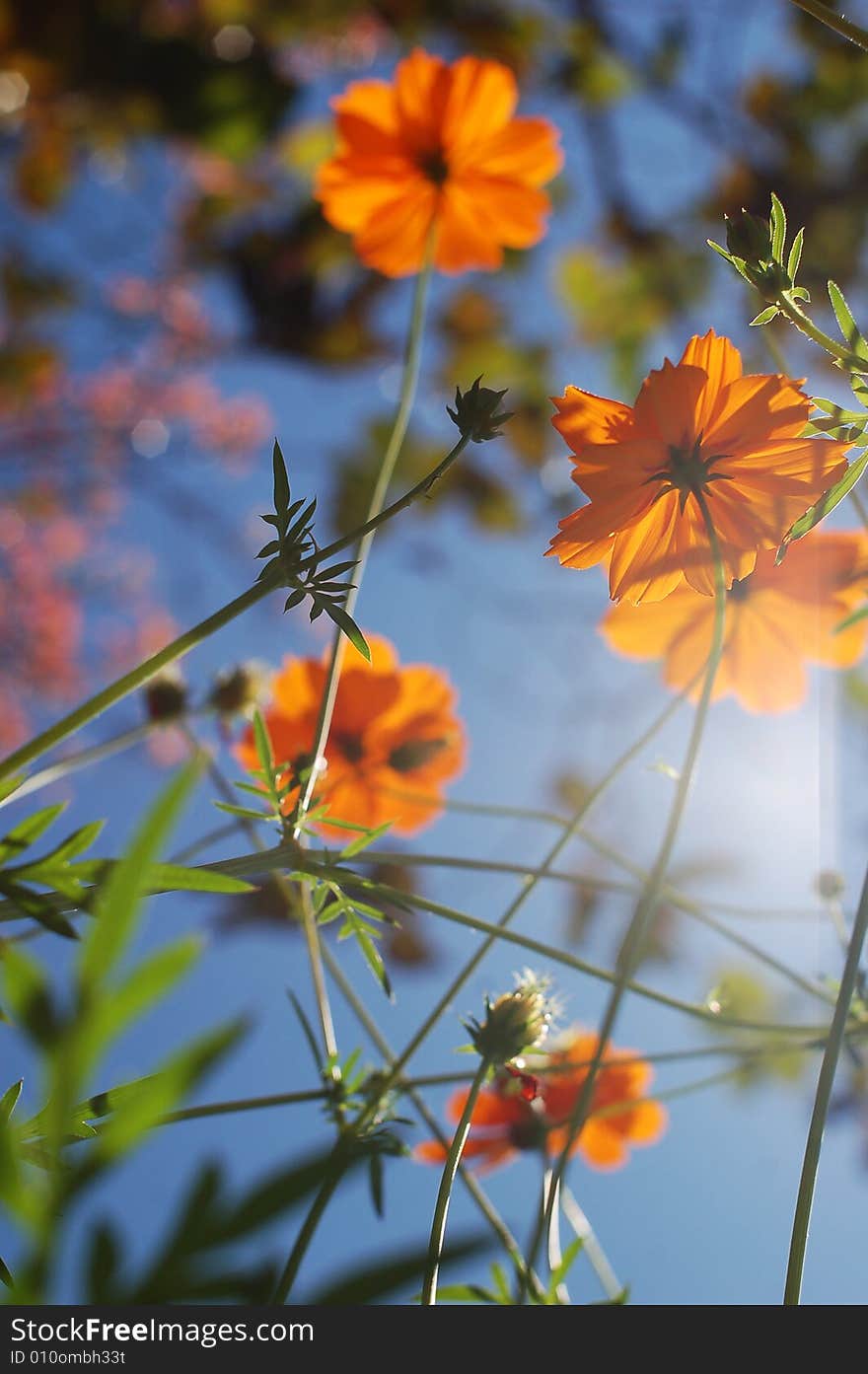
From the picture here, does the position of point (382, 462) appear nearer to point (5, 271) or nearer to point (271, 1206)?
point (271, 1206)

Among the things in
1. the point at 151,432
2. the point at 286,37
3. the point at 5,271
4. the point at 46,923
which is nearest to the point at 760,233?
the point at 46,923

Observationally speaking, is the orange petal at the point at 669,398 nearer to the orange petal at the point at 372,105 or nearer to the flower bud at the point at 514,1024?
the flower bud at the point at 514,1024

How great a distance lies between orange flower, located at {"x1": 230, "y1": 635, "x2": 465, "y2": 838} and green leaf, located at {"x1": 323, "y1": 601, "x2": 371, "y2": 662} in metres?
0.28

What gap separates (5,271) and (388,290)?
3.99 ft

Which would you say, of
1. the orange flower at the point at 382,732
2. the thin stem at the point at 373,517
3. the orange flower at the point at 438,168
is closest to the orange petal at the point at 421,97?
the orange flower at the point at 438,168

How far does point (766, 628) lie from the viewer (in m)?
0.52

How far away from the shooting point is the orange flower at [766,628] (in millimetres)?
455

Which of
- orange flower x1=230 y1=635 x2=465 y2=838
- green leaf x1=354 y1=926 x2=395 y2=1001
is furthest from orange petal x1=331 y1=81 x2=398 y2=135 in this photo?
green leaf x1=354 y1=926 x2=395 y2=1001

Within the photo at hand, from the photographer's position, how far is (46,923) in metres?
0.23

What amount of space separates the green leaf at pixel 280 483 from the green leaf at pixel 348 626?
35 mm

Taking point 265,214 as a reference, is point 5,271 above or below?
below

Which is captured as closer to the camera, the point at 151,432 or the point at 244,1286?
the point at 244,1286

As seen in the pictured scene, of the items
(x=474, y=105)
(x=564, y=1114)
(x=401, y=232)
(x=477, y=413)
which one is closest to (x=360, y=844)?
(x=477, y=413)

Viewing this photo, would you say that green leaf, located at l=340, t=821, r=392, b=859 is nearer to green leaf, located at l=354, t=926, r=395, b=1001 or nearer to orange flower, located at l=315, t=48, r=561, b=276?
green leaf, located at l=354, t=926, r=395, b=1001
